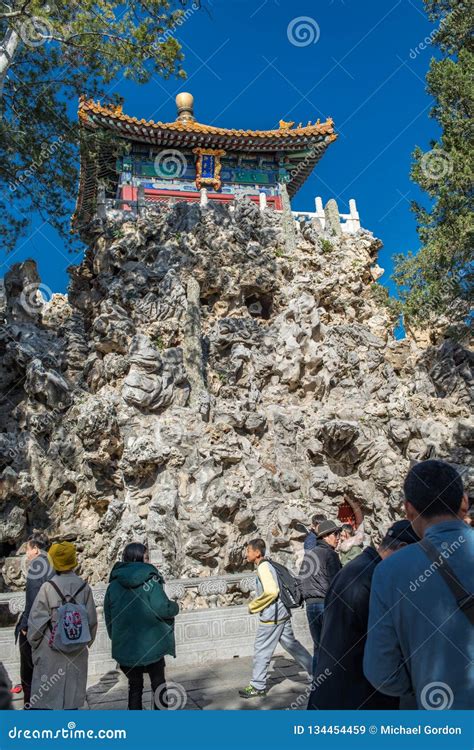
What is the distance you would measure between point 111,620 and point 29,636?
2.05 feet

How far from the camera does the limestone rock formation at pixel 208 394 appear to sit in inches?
517

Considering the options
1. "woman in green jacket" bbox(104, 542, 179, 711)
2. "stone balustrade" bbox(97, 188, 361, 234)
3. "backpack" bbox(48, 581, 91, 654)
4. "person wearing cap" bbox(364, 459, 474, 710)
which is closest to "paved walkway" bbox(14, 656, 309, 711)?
"woman in green jacket" bbox(104, 542, 179, 711)

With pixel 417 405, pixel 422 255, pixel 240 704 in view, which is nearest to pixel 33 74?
pixel 422 255

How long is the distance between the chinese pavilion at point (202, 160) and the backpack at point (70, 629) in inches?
719

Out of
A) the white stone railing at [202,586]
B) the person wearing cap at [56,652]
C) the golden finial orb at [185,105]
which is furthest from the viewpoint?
the golden finial orb at [185,105]

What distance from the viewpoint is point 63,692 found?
3.60m

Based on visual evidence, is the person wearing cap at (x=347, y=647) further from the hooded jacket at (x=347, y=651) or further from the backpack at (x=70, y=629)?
the backpack at (x=70, y=629)

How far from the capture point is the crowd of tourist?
1.86 meters

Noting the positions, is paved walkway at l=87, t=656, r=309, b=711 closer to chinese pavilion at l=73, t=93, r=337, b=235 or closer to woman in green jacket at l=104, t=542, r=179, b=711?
woman in green jacket at l=104, t=542, r=179, b=711

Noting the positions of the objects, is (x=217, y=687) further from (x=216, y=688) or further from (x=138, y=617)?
(x=138, y=617)

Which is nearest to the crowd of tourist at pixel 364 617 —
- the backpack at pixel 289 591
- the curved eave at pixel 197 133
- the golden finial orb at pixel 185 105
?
the backpack at pixel 289 591

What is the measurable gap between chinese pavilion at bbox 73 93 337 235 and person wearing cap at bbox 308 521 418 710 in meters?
19.3

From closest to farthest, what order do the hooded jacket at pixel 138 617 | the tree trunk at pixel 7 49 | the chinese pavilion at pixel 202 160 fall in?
the hooded jacket at pixel 138 617, the tree trunk at pixel 7 49, the chinese pavilion at pixel 202 160

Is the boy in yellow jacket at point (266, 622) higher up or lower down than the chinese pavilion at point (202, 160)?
lower down
